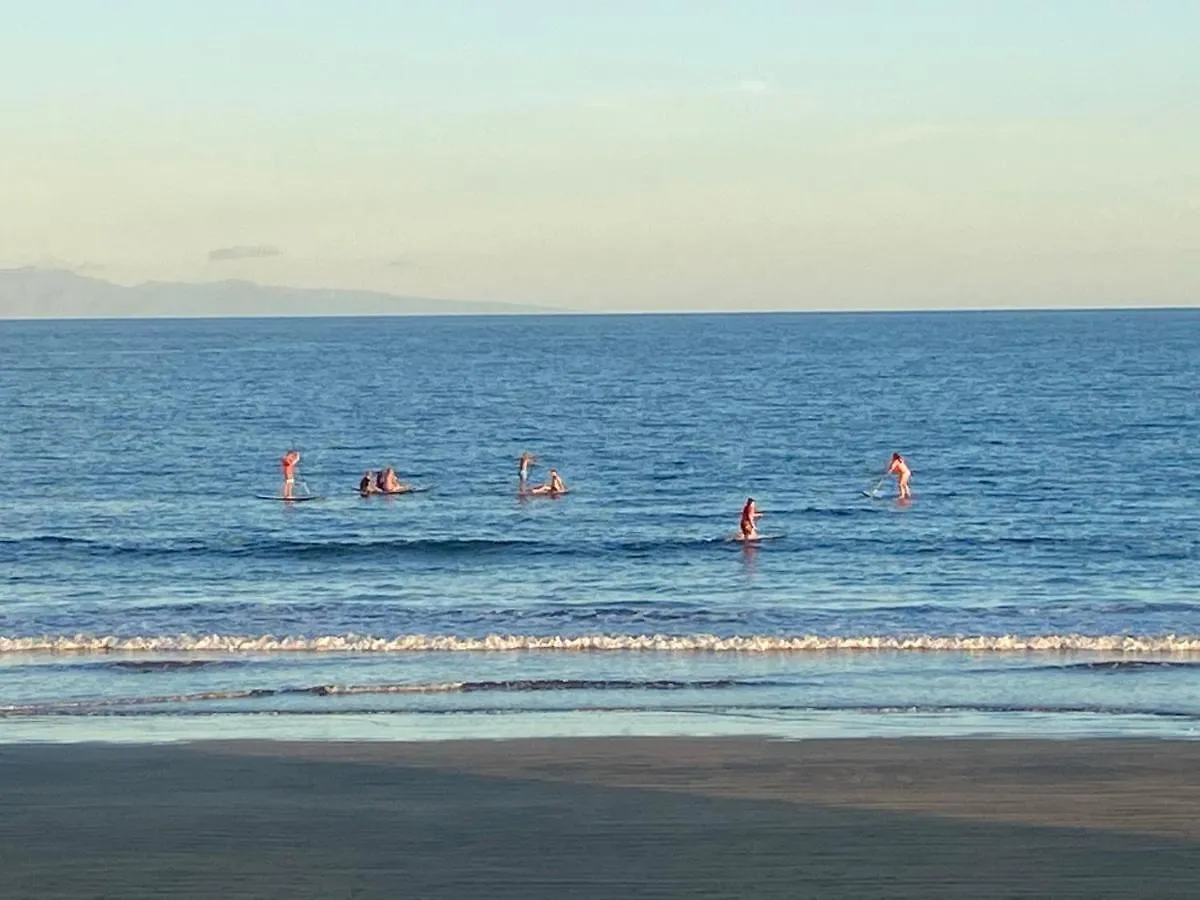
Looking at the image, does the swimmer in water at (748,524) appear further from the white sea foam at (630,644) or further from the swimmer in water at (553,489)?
the white sea foam at (630,644)

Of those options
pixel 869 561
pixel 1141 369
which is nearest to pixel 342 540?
pixel 869 561

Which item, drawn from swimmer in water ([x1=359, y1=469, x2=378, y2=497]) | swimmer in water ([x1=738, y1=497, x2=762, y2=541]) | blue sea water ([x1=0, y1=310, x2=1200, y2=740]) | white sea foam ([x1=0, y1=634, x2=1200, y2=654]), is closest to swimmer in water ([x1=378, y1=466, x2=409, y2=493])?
swimmer in water ([x1=359, y1=469, x2=378, y2=497])

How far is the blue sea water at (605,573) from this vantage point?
1905cm

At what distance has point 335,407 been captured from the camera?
7781cm

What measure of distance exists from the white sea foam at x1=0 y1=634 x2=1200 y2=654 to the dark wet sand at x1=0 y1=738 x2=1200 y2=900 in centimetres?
597

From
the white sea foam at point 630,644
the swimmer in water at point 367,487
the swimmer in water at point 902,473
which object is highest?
the swimmer in water at point 902,473

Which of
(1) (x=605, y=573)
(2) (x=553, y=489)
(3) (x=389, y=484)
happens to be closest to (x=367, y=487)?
(3) (x=389, y=484)

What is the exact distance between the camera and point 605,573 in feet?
99.5

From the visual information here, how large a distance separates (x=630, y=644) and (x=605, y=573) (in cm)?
742

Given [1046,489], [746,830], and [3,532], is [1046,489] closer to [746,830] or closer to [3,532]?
[3,532]

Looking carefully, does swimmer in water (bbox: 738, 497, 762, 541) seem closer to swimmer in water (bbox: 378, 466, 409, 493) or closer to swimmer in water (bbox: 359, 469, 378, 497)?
swimmer in water (bbox: 378, 466, 409, 493)

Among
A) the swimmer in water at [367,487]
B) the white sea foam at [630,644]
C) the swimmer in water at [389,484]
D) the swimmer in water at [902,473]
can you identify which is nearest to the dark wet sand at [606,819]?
the white sea foam at [630,644]

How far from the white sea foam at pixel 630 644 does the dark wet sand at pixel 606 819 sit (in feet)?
19.6

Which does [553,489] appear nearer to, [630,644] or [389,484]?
[389,484]
